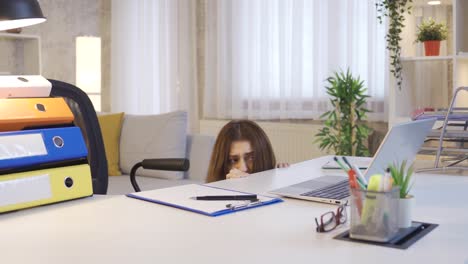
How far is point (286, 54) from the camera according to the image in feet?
15.9

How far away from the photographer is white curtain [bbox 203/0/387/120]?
4406mm

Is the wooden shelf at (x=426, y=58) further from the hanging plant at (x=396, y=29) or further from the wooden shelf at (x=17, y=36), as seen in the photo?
the wooden shelf at (x=17, y=36)

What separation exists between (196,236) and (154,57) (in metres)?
4.68

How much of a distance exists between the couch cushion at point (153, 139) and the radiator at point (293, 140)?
3.63 feet

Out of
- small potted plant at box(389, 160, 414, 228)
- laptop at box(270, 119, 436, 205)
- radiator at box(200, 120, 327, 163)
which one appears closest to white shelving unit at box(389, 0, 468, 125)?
radiator at box(200, 120, 327, 163)

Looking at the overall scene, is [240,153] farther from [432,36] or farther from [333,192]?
[432,36]

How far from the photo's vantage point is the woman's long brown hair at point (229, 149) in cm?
228

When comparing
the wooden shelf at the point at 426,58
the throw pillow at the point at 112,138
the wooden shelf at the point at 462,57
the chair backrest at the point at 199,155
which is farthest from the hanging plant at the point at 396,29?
the throw pillow at the point at 112,138

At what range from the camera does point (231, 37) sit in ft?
17.1

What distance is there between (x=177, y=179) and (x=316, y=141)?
1176mm

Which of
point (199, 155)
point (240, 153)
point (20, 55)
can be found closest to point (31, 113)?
point (240, 153)

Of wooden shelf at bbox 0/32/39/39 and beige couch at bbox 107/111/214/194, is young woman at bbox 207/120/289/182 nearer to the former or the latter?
beige couch at bbox 107/111/214/194

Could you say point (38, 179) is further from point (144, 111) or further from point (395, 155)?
point (144, 111)

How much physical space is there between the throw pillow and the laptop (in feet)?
7.88
